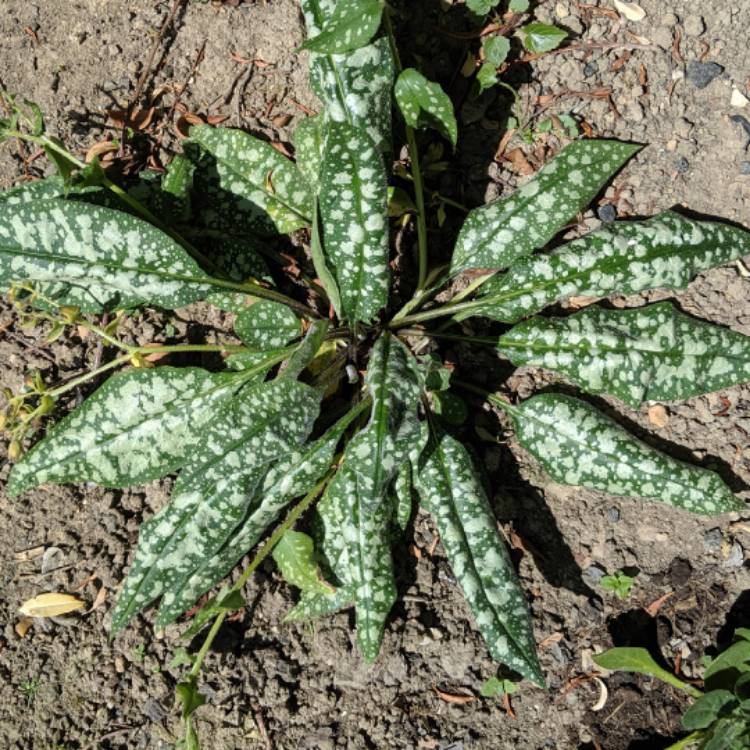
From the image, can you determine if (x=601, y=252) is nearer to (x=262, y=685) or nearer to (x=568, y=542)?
(x=568, y=542)

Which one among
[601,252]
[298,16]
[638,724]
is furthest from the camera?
[298,16]

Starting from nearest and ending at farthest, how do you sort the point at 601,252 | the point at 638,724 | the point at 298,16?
1. the point at 601,252
2. the point at 638,724
3. the point at 298,16

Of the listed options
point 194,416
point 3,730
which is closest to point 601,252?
point 194,416

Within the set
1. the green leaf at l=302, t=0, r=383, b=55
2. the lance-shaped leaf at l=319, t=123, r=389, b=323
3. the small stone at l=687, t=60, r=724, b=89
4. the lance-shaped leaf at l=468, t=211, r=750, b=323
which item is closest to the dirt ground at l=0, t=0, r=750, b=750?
the small stone at l=687, t=60, r=724, b=89

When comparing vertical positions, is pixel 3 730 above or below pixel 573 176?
below

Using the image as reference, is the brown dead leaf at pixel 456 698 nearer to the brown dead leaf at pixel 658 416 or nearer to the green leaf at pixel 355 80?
the brown dead leaf at pixel 658 416

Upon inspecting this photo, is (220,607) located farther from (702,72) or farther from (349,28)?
(702,72)

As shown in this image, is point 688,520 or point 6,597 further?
point 6,597

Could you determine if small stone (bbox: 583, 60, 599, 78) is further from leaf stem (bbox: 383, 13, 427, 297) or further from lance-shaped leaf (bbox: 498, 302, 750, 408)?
lance-shaped leaf (bbox: 498, 302, 750, 408)
